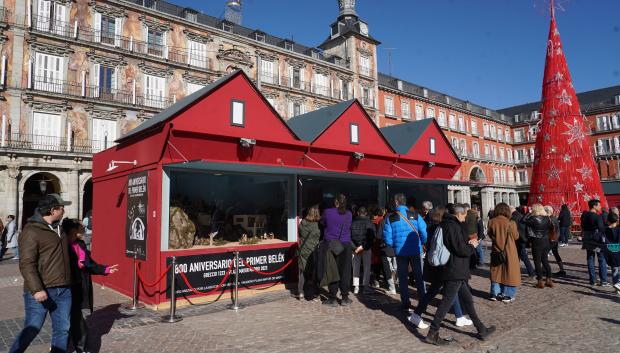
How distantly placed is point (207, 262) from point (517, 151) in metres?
63.5

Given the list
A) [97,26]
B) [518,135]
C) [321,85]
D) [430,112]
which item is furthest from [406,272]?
[518,135]

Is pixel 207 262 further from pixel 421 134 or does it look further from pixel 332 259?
pixel 421 134

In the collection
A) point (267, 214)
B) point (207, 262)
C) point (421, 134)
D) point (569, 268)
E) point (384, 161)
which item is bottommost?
point (569, 268)

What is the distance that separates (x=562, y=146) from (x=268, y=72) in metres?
23.6

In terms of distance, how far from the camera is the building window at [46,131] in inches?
934

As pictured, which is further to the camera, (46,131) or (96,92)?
(96,92)

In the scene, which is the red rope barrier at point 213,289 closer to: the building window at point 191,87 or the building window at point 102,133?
the building window at point 102,133

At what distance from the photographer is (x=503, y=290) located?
769cm

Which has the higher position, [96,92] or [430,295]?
[96,92]

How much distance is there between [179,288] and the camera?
24.6ft

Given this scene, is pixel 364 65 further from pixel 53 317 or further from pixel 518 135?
pixel 53 317

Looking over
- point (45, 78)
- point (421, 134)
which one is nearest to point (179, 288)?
point (421, 134)

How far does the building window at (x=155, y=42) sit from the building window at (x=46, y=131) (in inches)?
316

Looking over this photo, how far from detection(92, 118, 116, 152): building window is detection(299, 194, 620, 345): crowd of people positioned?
22.4 metres
